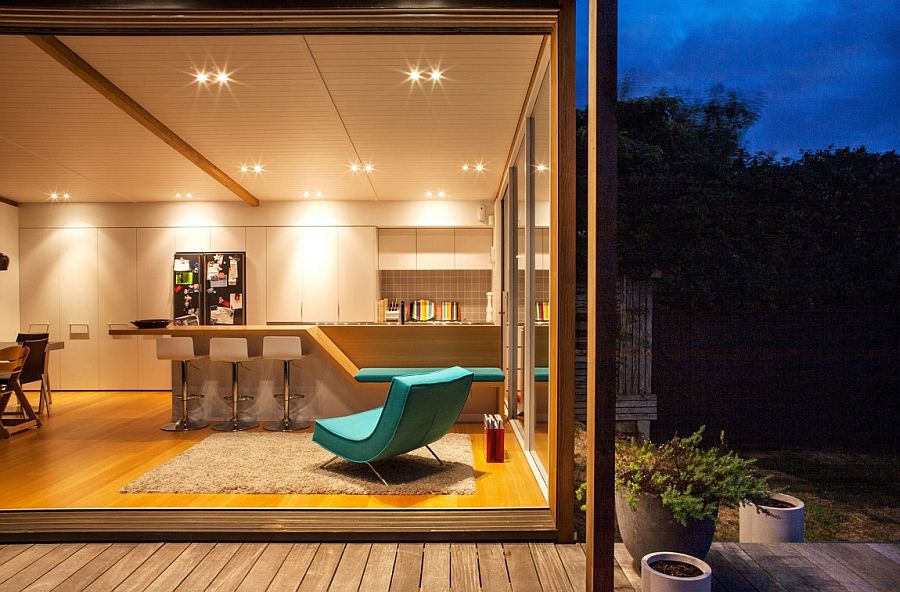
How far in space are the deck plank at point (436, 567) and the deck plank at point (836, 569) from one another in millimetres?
1665

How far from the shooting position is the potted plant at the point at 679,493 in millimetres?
2641

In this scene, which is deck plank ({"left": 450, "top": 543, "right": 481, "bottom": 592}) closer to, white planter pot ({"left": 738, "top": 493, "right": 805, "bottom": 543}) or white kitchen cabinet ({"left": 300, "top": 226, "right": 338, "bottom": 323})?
white planter pot ({"left": 738, "top": 493, "right": 805, "bottom": 543})

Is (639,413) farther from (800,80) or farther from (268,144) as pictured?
(268,144)

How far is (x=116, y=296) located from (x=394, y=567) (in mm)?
7558

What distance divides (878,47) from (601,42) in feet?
4.69

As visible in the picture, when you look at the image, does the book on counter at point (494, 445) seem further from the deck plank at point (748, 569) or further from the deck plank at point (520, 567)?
the deck plank at point (748, 569)

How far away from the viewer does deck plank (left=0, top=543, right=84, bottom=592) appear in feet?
9.00

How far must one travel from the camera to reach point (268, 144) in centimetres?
609

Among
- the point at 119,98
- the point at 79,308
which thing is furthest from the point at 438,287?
the point at 119,98

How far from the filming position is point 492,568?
113 inches

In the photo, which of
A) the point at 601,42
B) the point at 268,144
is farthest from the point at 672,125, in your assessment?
the point at 268,144

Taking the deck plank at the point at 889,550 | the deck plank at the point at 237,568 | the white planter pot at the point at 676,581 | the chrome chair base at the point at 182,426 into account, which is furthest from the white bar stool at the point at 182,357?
the deck plank at the point at 889,550

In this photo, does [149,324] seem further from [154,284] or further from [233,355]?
[154,284]

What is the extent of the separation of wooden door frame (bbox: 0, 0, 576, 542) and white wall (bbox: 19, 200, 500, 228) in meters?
5.55
